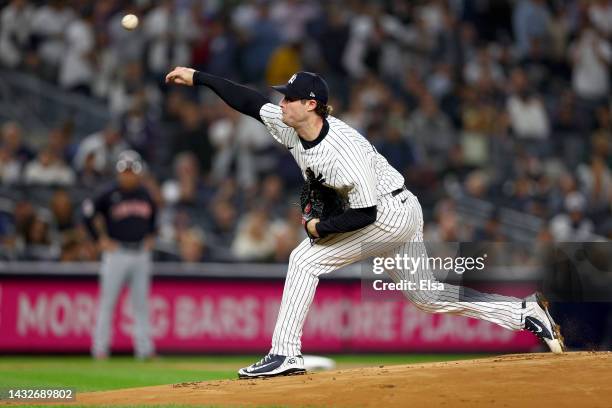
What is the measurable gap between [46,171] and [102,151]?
847mm

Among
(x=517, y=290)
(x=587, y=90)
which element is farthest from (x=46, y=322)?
(x=587, y=90)

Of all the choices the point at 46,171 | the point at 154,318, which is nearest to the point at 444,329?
the point at 154,318

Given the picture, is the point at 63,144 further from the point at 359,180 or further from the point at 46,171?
the point at 359,180

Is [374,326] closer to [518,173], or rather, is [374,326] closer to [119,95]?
[518,173]

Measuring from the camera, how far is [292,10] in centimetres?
2027

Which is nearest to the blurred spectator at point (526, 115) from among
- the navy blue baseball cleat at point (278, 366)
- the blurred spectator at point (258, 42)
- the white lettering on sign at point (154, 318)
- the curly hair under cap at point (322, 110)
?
the blurred spectator at point (258, 42)

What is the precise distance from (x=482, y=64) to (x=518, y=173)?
265cm

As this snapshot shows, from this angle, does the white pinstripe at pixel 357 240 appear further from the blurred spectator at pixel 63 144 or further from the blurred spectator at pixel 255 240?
the blurred spectator at pixel 63 144

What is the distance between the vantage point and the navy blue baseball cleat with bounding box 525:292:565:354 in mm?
8719

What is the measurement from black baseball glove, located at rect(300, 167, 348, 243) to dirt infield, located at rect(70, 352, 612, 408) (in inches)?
43.0

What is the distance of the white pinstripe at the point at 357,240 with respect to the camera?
26.3ft

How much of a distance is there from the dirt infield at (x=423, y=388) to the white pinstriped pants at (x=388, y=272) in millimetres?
401

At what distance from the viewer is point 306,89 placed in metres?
8.07

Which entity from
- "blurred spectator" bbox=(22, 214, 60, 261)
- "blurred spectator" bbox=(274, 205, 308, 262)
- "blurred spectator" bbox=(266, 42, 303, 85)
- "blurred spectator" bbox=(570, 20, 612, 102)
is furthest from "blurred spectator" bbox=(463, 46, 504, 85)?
"blurred spectator" bbox=(22, 214, 60, 261)
